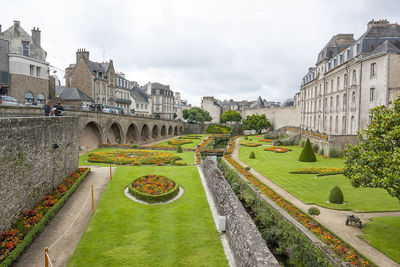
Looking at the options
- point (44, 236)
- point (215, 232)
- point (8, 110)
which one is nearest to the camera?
point (44, 236)

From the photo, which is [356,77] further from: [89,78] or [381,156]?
[89,78]

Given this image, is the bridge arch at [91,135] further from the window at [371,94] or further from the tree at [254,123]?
the tree at [254,123]

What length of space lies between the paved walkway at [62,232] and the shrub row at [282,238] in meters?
7.71

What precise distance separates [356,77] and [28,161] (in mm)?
32662

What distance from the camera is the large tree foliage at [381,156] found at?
25.6 ft

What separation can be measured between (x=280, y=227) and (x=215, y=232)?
277 cm

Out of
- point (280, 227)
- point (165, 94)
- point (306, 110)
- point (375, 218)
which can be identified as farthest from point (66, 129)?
point (165, 94)

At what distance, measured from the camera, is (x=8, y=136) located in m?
8.45

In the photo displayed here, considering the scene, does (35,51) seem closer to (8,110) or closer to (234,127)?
(8,110)

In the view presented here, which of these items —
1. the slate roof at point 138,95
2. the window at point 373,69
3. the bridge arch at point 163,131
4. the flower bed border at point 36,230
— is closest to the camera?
the flower bed border at point 36,230

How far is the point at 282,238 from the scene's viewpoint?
9.61m

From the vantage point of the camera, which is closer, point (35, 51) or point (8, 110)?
point (8, 110)

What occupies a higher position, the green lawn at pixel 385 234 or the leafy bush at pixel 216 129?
the leafy bush at pixel 216 129

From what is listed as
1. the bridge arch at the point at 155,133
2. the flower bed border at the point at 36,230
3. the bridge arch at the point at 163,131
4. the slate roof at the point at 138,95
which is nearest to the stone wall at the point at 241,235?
the flower bed border at the point at 36,230
